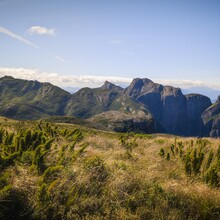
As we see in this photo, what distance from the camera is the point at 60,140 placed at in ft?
40.4

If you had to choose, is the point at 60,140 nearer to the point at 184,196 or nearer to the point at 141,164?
the point at 141,164

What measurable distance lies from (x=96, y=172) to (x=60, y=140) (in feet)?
18.0

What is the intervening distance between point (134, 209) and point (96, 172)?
158 centimetres

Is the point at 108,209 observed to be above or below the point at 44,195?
Answer: below

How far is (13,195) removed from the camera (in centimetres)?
571

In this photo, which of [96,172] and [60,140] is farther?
[60,140]

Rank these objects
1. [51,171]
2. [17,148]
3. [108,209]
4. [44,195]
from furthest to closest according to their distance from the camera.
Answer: [17,148] < [51,171] < [108,209] < [44,195]

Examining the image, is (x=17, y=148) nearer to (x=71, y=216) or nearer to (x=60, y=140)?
(x=71, y=216)

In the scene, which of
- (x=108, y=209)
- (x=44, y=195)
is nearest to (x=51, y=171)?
(x=44, y=195)

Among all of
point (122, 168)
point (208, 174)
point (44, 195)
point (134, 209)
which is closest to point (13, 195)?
point (44, 195)

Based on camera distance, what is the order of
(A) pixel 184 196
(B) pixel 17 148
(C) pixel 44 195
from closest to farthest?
(C) pixel 44 195, (A) pixel 184 196, (B) pixel 17 148

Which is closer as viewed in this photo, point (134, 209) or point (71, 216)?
point (71, 216)

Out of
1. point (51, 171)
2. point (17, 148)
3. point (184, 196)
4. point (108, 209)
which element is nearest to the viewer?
point (108, 209)

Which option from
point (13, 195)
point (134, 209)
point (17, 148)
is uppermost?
point (17, 148)
